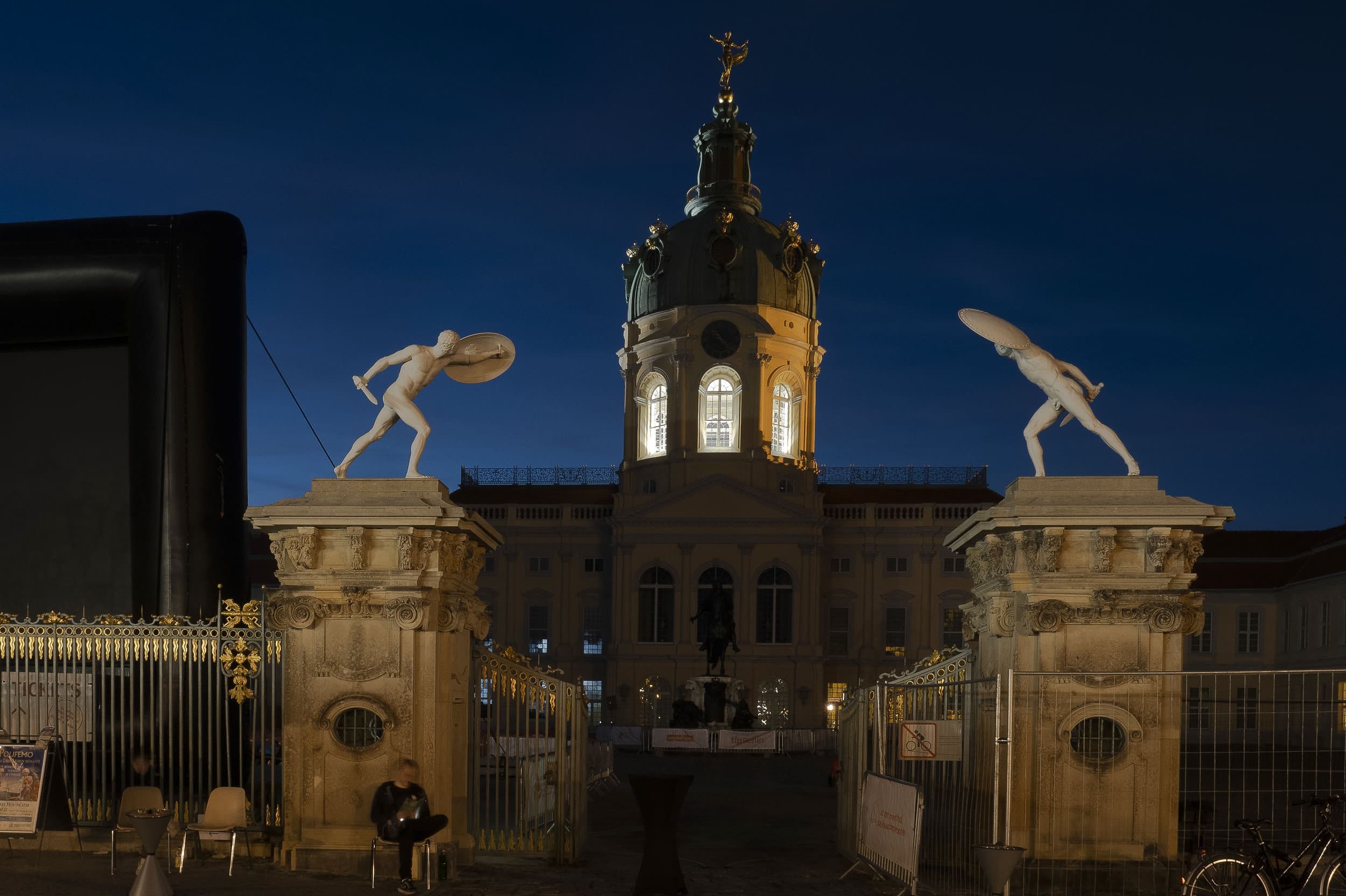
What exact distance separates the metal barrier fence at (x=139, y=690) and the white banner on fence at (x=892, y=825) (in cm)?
505

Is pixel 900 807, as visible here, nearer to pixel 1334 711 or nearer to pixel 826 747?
pixel 1334 711

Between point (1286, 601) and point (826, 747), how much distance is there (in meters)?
20.8

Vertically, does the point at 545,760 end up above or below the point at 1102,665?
below

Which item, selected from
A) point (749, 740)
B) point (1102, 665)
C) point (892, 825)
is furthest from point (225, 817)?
point (749, 740)

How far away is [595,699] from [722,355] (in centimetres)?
1371

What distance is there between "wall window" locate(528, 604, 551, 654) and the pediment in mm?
6642

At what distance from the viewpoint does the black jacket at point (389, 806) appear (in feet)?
38.1

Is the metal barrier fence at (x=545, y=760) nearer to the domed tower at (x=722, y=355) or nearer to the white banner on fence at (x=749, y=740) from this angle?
the white banner on fence at (x=749, y=740)

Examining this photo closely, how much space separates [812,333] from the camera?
57219 millimetres

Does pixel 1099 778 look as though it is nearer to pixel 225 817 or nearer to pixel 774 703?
pixel 225 817

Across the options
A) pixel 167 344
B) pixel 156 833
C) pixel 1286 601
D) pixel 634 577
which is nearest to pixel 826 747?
pixel 634 577

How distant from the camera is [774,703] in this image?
52.5 m

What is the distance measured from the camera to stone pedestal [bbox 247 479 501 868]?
12.3 meters

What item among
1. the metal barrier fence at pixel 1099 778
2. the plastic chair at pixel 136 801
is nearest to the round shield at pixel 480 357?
the plastic chair at pixel 136 801
